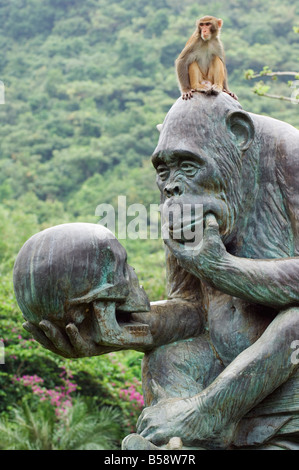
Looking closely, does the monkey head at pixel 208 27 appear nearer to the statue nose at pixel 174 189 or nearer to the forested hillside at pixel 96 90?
the statue nose at pixel 174 189

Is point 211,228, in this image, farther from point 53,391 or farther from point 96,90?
point 96,90

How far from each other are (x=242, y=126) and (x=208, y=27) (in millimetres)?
881

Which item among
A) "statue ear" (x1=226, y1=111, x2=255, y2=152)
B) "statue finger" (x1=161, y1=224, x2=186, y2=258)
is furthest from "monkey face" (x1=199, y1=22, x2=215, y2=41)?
"statue finger" (x1=161, y1=224, x2=186, y2=258)

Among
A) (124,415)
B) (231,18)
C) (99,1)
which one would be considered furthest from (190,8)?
(124,415)

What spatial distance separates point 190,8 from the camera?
46.4 metres

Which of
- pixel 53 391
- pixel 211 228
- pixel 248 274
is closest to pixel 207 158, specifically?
pixel 211 228

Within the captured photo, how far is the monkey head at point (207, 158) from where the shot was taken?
127 inches

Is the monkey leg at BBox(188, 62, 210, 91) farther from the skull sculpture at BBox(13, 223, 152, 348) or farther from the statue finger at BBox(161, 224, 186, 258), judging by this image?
the skull sculpture at BBox(13, 223, 152, 348)

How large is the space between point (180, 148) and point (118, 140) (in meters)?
32.4

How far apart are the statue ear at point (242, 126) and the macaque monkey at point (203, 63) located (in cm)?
38

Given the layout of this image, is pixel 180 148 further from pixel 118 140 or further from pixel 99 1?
pixel 99 1

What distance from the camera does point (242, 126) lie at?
3.32m

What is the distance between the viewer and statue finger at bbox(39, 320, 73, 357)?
3.02 meters

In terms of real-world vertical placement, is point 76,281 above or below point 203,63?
below
